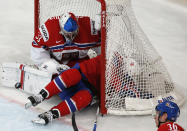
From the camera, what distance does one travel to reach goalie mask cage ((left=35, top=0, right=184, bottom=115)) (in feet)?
8.97

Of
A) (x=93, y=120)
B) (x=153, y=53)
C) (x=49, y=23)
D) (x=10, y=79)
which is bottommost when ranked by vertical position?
(x=93, y=120)

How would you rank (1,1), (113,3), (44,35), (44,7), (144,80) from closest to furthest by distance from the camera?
(113,3)
(144,80)
(44,35)
(44,7)
(1,1)

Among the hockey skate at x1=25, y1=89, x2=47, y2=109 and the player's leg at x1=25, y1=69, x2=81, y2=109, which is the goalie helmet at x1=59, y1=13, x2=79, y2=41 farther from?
the hockey skate at x1=25, y1=89, x2=47, y2=109

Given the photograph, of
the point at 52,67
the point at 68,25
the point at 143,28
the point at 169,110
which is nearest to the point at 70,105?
the point at 52,67

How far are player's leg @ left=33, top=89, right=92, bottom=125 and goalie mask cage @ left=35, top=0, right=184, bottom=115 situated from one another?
12cm

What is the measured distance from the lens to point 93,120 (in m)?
2.76

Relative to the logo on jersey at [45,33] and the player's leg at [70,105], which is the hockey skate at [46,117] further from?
the logo on jersey at [45,33]

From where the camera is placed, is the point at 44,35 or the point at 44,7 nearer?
the point at 44,35

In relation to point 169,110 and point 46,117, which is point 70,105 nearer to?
point 46,117

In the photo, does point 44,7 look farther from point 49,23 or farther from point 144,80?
point 144,80

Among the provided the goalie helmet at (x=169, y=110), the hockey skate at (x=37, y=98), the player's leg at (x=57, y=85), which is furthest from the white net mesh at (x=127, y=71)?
the goalie helmet at (x=169, y=110)

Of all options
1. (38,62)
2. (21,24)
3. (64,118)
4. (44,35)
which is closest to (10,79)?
(38,62)

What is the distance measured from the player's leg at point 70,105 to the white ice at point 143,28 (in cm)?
7

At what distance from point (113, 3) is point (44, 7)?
3.38ft
